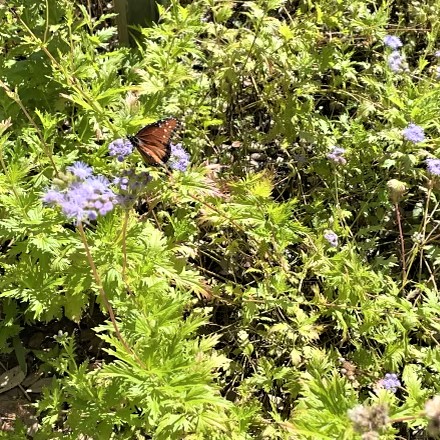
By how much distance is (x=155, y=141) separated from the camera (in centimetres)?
243

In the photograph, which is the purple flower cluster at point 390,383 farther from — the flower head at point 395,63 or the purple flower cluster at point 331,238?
the flower head at point 395,63

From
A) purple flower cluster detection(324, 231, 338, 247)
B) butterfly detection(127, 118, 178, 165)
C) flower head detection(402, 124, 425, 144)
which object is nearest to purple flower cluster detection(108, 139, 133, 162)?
butterfly detection(127, 118, 178, 165)

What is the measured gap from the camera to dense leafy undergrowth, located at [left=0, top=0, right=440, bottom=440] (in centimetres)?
240

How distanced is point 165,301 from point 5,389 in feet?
4.75

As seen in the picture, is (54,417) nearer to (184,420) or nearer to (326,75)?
(184,420)

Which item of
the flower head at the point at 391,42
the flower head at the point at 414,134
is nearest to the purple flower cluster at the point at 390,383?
the flower head at the point at 414,134

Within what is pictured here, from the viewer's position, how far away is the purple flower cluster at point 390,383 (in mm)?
2806

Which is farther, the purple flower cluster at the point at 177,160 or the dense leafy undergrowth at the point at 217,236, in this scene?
the purple flower cluster at the point at 177,160

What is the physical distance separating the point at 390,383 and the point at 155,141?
163cm

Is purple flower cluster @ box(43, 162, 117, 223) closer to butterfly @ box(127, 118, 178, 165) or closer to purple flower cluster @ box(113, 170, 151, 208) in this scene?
purple flower cluster @ box(113, 170, 151, 208)

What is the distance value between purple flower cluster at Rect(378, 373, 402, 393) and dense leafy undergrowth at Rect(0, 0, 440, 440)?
2cm

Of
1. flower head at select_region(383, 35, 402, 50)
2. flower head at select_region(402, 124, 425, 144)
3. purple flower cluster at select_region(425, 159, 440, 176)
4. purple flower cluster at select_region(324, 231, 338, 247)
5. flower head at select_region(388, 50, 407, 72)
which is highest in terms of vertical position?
flower head at select_region(383, 35, 402, 50)

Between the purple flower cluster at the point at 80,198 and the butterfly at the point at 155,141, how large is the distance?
40 centimetres

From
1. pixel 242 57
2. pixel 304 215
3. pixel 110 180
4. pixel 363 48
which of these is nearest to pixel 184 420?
pixel 110 180
